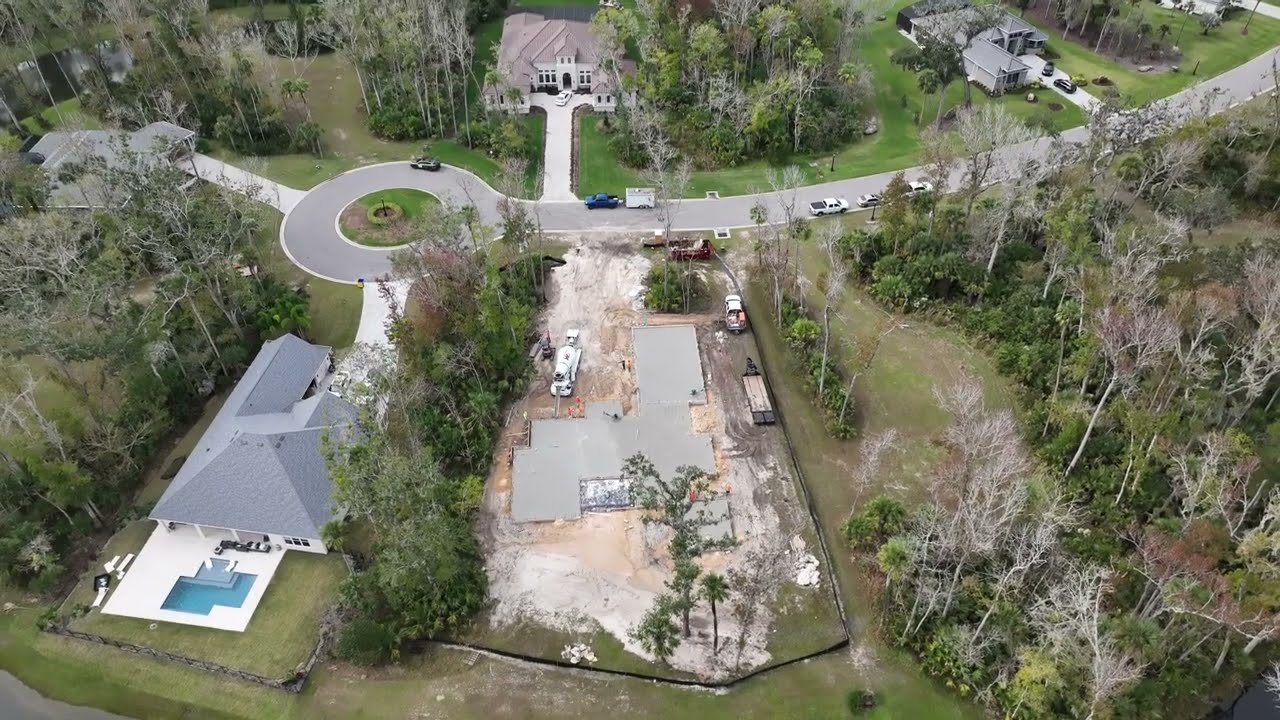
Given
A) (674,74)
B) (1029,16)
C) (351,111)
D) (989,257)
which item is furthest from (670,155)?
(1029,16)

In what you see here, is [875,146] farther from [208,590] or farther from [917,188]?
[208,590]

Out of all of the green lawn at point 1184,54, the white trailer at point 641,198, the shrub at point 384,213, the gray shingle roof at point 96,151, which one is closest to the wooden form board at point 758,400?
the white trailer at point 641,198

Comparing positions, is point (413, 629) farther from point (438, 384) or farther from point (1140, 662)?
point (1140, 662)

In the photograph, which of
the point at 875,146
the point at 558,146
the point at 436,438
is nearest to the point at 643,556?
the point at 436,438

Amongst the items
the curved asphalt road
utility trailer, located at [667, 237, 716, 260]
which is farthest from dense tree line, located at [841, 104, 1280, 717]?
utility trailer, located at [667, 237, 716, 260]

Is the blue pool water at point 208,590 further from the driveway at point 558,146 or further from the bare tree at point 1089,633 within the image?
the bare tree at point 1089,633

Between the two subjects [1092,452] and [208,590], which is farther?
[1092,452]
